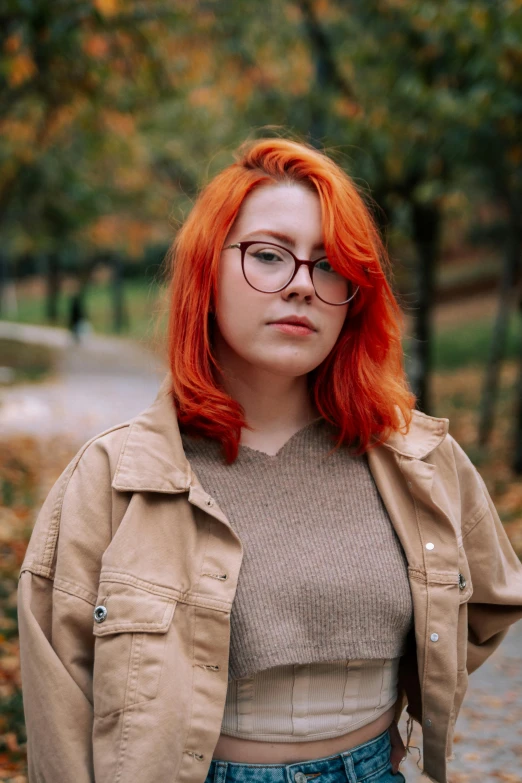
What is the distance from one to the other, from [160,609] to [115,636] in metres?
0.10

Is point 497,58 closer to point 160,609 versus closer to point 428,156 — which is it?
point 428,156

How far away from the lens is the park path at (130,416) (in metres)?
4.06

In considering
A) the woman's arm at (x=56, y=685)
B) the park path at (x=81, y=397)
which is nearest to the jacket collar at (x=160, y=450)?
the woman's arm at (x=56, y=685)

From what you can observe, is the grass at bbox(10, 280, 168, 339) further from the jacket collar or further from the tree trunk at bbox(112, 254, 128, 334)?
the jacket collar

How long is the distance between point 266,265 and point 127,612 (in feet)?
2.53

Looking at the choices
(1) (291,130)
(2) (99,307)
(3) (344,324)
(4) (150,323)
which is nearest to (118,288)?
(2) (99,307)

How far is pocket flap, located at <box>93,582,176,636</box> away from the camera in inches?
65.6

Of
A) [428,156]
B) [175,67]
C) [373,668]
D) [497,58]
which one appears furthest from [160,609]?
[175,67]

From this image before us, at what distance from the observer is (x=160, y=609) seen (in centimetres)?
169

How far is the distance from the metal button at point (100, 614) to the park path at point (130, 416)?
0.71 meters

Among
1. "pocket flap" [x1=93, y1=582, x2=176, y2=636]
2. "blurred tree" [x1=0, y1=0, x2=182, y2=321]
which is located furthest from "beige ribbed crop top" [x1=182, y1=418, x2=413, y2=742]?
"blurred tree" [x1=0, y1=0, x2=182, y2=321]

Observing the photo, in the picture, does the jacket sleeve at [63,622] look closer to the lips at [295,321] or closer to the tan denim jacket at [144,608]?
the tan denim jacket at [144,608]

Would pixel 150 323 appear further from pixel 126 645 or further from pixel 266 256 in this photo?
pixel 126 645

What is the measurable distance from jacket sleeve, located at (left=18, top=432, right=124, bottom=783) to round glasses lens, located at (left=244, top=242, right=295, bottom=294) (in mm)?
502
